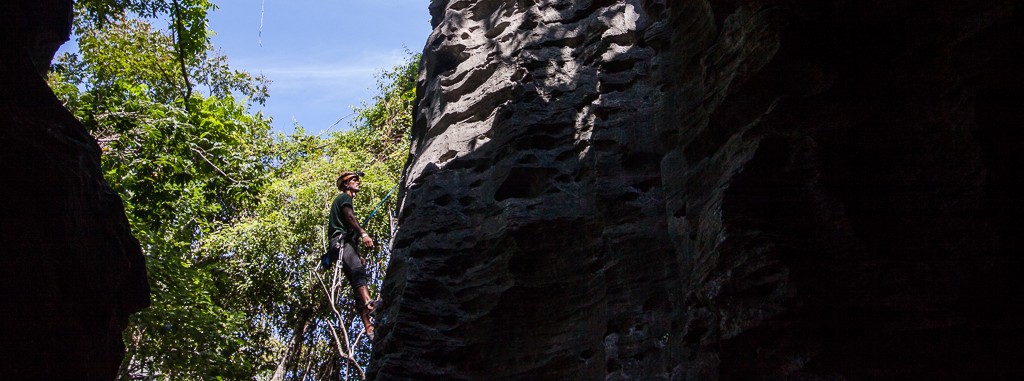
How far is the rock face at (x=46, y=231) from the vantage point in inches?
234

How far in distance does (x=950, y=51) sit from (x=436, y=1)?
682cm

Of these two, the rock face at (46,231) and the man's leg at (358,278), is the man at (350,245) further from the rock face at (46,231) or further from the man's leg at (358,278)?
the rock face at (46,231)

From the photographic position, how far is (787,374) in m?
4.14

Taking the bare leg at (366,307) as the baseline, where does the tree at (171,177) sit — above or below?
above

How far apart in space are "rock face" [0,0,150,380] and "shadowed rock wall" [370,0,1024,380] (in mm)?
2256

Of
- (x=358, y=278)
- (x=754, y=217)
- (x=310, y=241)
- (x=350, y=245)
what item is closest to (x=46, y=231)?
(x=358, y=278)

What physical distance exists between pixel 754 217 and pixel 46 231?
16.1ft

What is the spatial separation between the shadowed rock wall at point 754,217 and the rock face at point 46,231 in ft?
7.40

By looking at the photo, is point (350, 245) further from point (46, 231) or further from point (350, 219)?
point (46, 231)

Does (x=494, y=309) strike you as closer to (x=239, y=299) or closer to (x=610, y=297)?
(x=610, y=297)

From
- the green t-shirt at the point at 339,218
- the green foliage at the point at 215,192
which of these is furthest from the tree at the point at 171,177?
the green t-shirt at the point at 339,218

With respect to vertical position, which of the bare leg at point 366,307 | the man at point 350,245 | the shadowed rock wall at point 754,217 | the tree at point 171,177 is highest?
the tree at point 171,177

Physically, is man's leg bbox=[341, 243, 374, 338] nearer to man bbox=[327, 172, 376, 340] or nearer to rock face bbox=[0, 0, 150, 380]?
man bbox=[327, 172, 376, 340]

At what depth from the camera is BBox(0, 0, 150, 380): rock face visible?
595 cm
